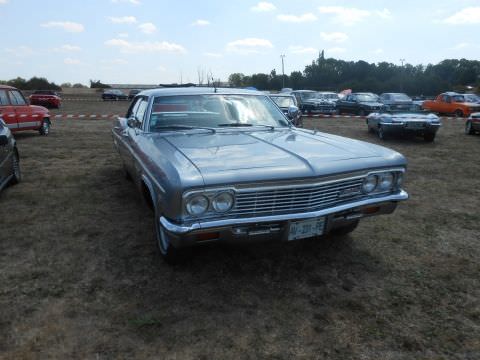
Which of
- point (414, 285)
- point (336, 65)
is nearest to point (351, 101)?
point (414, 285)

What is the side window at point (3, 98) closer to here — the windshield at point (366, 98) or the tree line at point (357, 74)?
the windshield at point (366, 98)

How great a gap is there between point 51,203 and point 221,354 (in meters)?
3.94

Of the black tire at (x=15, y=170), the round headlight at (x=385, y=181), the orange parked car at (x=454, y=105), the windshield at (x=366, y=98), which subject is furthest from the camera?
the windshield at (x=366, y=98)

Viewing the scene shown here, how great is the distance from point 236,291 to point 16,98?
37.0 ft

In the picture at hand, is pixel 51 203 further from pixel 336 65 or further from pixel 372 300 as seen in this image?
pixel 336 65

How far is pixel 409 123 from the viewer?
453 inches

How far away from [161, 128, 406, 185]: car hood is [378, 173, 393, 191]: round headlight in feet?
0.35

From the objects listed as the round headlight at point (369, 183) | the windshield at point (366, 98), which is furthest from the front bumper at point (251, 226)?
the windshield at point (366, 98)

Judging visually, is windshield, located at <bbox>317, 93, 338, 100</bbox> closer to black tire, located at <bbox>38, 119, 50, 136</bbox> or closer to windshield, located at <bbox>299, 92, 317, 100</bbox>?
windshield, located at <bbox>299, 92, 317, 100</bbox>

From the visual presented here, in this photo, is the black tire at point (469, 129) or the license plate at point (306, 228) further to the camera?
the black tire at point (469, 129)

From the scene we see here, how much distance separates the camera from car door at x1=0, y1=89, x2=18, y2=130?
11203mm

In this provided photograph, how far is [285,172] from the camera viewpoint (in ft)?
9.92

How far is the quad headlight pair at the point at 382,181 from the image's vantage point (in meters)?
3.47

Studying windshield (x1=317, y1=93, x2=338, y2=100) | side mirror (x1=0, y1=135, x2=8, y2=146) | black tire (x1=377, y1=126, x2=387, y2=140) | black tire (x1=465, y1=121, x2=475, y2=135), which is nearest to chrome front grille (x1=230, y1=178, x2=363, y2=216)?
side mirror (x1=0, y1=135, x2=8, y2=146)
